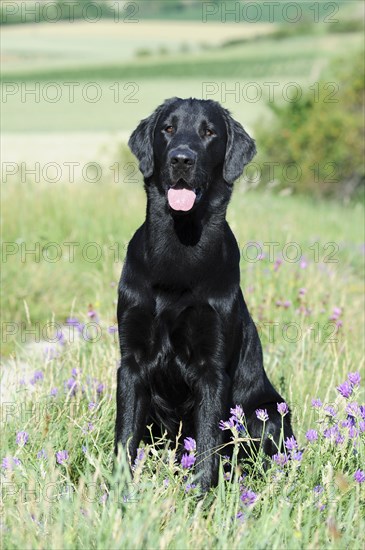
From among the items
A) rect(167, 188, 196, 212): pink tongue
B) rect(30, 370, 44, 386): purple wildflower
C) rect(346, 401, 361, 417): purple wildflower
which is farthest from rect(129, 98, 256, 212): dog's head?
rect(30, 370, 44, 386): purple wildflower

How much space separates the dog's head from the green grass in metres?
1.10

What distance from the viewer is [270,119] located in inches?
615

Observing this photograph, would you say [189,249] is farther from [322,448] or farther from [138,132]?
[322,448]

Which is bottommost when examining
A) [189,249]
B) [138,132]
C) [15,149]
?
[15,149]

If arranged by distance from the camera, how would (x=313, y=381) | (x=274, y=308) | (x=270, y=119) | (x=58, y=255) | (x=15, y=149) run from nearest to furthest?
(x=313, y=381) < (x=274, y=308) < (x=58, y=255) < (x=270, y=119) < (x=15, y=149)

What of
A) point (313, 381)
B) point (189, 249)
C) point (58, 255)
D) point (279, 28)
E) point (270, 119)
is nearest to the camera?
point (189, 249)

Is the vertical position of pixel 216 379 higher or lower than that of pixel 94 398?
higher

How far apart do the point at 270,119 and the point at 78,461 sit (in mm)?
12531

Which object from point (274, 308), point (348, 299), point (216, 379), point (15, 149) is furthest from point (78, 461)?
point (15, 149)

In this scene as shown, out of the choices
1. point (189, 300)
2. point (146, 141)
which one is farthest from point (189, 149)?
point (189, 300)

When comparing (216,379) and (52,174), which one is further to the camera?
(52,174)

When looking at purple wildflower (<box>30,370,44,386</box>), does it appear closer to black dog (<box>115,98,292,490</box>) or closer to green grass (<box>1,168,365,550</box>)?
green grass (<box>1,168,365,550</box>)

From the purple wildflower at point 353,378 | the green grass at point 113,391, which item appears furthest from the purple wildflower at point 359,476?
the purple wildflower at point 353,378

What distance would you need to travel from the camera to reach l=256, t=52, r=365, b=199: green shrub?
13766mm
